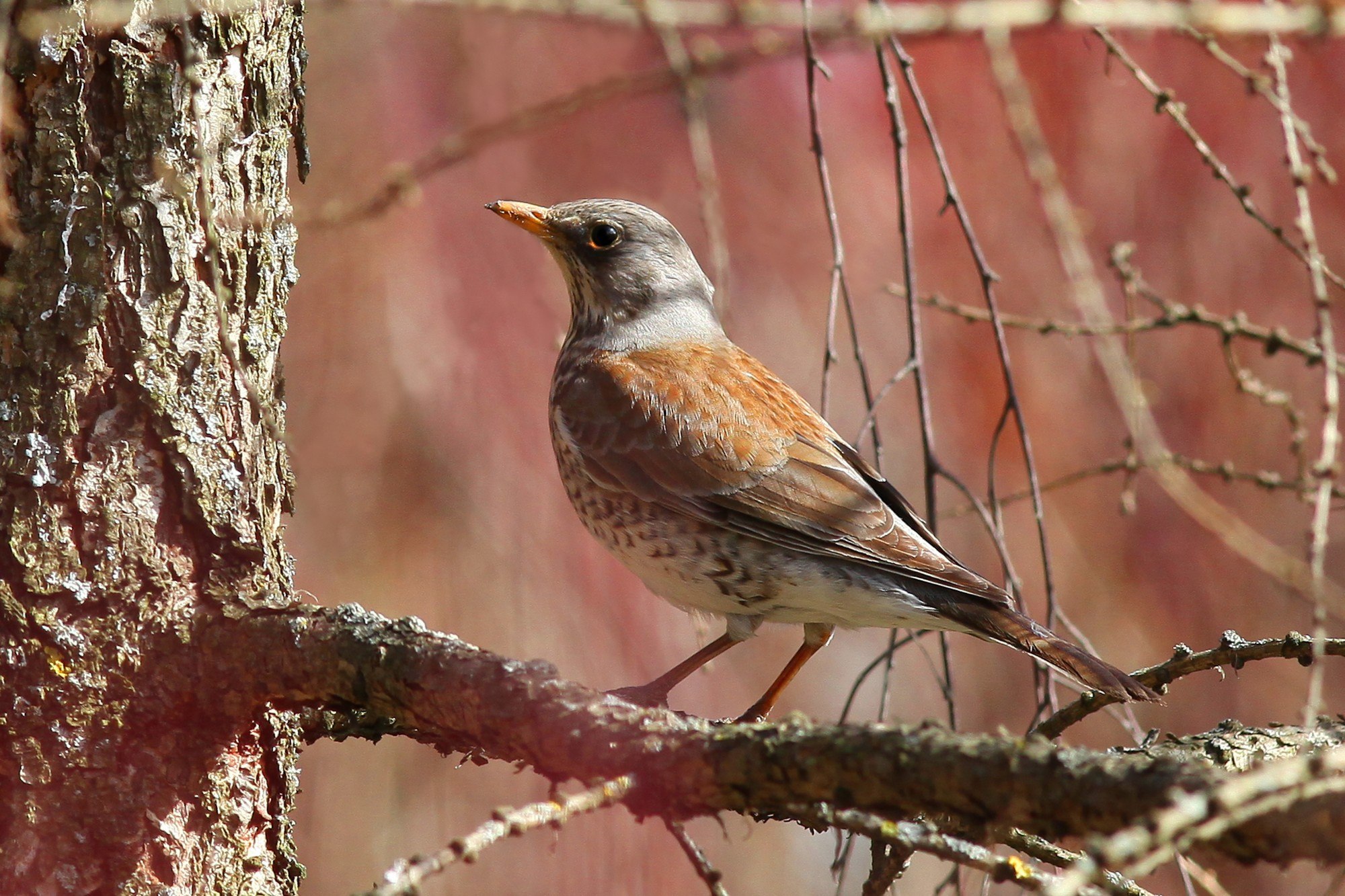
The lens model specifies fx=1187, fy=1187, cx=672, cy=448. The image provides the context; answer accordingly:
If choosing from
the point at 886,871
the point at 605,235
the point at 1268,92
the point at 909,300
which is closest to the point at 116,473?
the point at 886,871

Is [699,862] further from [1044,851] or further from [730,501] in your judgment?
[730,501]

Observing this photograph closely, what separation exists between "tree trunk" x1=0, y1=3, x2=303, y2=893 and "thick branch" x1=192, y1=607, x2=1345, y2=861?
143 mm

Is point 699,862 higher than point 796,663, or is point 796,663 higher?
point 796,663

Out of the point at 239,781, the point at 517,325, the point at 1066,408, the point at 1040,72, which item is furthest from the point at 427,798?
Answer: the point at 1040,72

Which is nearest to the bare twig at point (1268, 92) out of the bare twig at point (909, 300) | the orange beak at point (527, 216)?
the bare twig at point (909, 300)

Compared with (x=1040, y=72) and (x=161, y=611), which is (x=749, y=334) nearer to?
(x=1040, y=72)

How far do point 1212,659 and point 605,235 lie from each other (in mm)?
2528

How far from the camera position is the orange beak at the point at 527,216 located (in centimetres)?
375

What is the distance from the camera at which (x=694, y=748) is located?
1745mm

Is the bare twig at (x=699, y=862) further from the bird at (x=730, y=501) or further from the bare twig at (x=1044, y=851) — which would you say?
the bird at (x=730, y=501)

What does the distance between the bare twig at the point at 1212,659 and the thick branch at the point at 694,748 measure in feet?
0.47

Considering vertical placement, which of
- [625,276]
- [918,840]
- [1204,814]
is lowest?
[1204,814]

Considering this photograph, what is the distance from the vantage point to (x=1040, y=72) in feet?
19.9

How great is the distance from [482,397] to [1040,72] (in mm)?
3358
